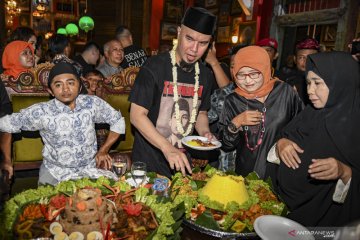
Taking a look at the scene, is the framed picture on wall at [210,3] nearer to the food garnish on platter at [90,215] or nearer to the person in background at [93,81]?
the person in background at [93,81]

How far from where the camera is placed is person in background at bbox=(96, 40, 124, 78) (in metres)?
5.52

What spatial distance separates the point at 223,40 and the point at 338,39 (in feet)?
19.6

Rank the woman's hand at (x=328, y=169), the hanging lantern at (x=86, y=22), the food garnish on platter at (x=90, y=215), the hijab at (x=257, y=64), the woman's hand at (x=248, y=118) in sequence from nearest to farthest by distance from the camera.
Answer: the food garnish on platter at (x=90, y=215)
the woman's hand at (x=328, y=169)
the woman's hand at (x=248, y=118)
the hijab at (x=257, y=64)
the hanging lantern at (x=86, y=22)

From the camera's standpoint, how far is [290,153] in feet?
7.18

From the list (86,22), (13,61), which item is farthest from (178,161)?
(86,22)

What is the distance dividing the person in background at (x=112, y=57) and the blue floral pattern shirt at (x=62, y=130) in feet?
8.47

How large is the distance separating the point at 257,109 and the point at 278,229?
4.61ft

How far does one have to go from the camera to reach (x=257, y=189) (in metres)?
2.14

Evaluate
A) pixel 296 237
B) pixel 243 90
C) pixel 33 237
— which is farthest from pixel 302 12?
pixel 33 237

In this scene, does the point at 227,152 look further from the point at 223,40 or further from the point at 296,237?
the point at 223,40

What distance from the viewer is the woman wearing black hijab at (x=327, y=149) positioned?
6.83ft

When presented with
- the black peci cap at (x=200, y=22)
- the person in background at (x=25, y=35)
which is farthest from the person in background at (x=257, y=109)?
the person in background at (x=25, y=35)

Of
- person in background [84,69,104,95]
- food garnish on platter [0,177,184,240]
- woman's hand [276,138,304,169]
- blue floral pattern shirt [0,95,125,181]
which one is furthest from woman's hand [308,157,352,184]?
person in background [84,69,104,95]

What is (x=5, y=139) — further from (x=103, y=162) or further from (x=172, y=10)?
(x=172, y=10)
